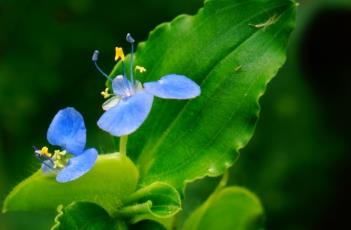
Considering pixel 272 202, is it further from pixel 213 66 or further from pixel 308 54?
pixel 213 66

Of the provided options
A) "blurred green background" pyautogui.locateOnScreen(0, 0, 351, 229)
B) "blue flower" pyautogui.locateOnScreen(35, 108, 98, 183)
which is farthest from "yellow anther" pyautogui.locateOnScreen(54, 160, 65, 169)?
"blurred green background" pyautogui.locateOnScreen(0, 0, 351, 229)

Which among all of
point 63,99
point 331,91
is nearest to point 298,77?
point 331,91

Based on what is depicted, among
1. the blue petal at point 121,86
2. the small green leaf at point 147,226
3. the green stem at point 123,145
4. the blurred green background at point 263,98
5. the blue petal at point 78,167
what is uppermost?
the blue petal at point 121,86

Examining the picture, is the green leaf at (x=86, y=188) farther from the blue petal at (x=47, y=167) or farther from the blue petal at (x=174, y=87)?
the blue petal at (x=174, y=87)

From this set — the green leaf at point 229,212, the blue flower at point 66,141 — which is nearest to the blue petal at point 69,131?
the blue flower at point 66,141

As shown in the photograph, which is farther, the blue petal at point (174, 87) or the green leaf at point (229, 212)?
the green leaf at point (229, 212)

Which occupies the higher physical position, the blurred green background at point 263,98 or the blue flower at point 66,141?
the blue flower at point 66,141
